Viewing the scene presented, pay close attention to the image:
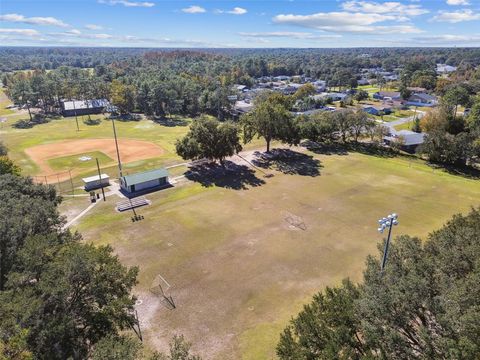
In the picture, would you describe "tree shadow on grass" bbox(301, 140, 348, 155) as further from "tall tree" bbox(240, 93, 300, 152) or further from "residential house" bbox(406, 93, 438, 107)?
"residential house" bbox(406, 93, 438, 107)

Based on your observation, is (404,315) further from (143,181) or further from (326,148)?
(326,148)

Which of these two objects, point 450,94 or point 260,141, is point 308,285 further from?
point 450,94

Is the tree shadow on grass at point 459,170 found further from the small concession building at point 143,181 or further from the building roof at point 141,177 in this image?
the building roof at point 141,177

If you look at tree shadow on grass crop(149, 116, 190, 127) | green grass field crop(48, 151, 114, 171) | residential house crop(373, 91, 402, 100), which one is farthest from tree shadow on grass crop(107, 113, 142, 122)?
residential house crop(373, 91, 402, 100)

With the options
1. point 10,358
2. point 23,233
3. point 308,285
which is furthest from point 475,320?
point 23,233

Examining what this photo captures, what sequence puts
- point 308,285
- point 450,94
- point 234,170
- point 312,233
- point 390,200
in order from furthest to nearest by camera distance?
point 450,94 < point 234,170 < point 390,200 < point 312,233 < point 308,285

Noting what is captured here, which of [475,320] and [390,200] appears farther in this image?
[390,200]
